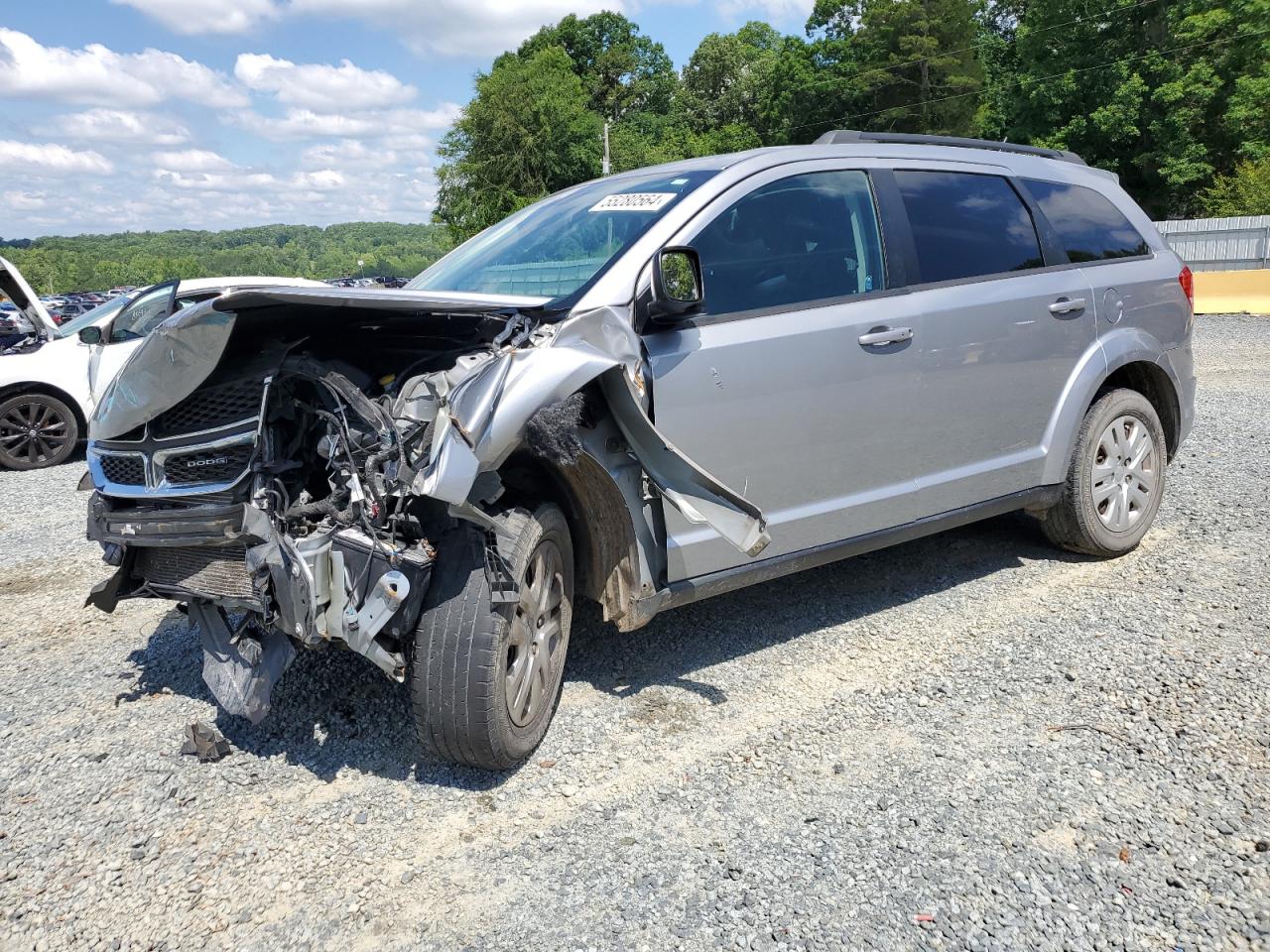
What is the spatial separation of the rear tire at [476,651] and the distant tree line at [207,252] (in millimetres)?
56823

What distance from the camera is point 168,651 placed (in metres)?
4.20

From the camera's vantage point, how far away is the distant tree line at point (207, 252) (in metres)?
76.0

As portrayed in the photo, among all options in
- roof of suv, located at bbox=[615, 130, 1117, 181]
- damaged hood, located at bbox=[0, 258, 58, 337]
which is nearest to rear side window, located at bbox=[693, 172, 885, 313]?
roof of suv, located at bbox=[615, 130, 1117, 181]

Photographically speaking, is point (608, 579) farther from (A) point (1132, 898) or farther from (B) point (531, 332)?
(A) point (1132, 898)

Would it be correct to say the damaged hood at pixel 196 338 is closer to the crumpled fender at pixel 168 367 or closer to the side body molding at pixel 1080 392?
the crumpled fender at pixel 168 367

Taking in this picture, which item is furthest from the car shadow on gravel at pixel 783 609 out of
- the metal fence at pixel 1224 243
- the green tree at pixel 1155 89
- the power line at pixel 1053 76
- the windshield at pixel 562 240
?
the power line at pixel 1053 76

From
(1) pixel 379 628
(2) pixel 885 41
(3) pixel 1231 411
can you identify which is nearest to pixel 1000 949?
(1) pixel 379 628

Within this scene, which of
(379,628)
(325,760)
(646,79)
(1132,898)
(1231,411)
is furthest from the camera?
(646,79)

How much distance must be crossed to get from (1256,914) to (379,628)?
94.7 inches

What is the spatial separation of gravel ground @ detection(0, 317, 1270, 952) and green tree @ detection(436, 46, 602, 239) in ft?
163

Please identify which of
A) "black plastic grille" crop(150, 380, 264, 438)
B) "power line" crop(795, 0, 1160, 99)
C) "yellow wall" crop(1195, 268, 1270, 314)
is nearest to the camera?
"black plastic grille" crop(150, 380, 264, 438)

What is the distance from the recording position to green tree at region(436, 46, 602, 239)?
52531 mm

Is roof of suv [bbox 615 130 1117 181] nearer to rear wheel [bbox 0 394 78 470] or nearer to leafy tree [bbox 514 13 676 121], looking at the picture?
rear wheel [bbox 0 394 78 470]

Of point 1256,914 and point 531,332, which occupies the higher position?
point 531,332
